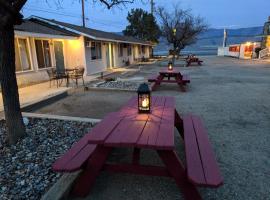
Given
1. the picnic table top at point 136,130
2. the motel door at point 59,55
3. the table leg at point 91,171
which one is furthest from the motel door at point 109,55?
the table leg at point 91,171

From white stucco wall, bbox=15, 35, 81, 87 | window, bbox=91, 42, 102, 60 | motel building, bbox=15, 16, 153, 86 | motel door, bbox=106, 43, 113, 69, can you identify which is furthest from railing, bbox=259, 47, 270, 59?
white stucco wall, bbox=15, 35, 81, 87

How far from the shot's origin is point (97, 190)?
2.58 m

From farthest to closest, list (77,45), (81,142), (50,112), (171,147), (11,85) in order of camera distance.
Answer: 1. (77,45)
2. (50,112)
3. (11,85)
4. (81,142)
5. (171,147)

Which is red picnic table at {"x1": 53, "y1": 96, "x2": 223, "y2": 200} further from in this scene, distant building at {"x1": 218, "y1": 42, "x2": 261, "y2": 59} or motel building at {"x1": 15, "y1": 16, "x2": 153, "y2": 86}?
distant building at {"x1": 218, "y1": 42, "x2": 261, "y2": 59}

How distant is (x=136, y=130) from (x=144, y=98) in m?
0.58

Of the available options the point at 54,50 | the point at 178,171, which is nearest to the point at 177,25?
the point at 54,50

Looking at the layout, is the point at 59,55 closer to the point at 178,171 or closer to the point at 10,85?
the point at 10,85

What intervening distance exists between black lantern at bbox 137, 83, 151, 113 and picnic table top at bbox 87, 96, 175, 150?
0.30 ft

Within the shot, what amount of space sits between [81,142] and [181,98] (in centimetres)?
502

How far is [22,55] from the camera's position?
961 centimetres

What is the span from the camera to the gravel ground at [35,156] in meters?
2.40

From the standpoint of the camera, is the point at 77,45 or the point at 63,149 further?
the point at 77,45

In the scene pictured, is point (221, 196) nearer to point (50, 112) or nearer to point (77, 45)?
point (50, 112)

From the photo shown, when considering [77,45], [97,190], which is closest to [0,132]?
[97,190]
